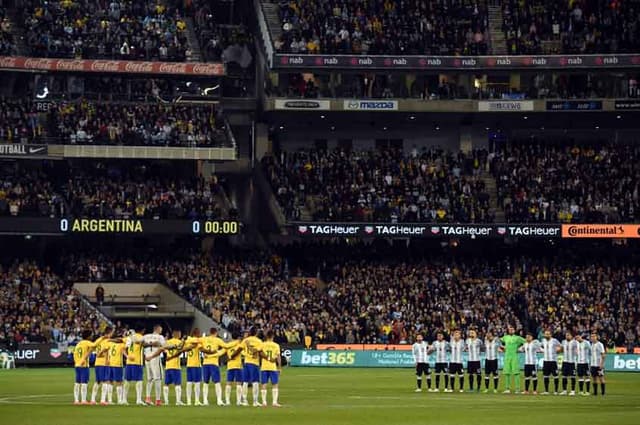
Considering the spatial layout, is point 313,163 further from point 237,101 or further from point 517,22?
point 517,22

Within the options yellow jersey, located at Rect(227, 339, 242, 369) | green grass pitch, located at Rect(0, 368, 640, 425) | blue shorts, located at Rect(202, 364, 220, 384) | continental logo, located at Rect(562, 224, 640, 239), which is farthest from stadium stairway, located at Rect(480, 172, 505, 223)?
yellow jersey, located at Rect(227, 339, 242, 369)

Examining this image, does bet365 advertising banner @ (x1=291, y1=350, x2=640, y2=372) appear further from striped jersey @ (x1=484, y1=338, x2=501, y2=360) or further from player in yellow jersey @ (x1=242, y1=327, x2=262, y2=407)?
player in yellow jersey @ (x1=242, y1=327, x2=262, y2=407)

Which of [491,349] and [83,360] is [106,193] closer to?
[491,349]

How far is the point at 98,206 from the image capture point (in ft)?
254

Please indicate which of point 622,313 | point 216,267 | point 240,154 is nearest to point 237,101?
point 240,154

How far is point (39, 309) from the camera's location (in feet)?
231

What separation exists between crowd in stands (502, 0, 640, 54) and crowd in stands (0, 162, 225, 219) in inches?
788

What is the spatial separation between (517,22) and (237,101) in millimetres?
→ 17113

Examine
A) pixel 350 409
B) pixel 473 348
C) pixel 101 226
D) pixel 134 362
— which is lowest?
pixel 350 409

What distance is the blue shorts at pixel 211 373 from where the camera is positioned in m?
41.2

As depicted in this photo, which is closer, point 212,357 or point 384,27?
point 212,357

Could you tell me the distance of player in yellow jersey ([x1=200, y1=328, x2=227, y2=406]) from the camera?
134ft

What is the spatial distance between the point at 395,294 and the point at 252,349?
122 feet

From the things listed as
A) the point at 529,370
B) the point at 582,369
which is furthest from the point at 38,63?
the point at 582,369
